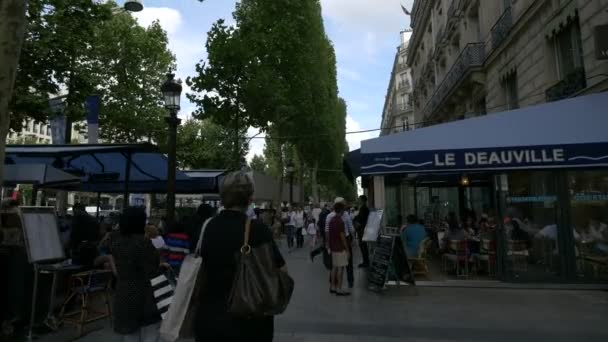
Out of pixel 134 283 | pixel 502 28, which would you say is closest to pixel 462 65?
pixel 502 28

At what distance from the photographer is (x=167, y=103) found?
9.10 m

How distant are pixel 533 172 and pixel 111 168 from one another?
11.4 metres

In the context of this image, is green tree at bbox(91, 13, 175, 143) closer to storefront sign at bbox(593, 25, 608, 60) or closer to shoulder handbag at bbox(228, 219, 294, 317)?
storefront sign at bbox(593, 25, 608, 60)

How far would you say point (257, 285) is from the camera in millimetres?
2355

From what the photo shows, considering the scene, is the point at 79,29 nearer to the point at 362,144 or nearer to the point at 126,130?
the point at 362,144

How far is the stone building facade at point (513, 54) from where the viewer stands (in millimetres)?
11242

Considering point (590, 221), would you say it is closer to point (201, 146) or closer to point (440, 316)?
point (440, 316)

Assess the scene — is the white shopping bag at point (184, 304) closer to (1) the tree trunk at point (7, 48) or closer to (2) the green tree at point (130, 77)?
(1) the tree trunk at point (7, 48)

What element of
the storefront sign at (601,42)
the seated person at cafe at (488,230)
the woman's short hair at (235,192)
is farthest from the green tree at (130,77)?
the woman's short hair at (235,192)

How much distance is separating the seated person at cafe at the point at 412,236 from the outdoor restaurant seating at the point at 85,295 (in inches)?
238

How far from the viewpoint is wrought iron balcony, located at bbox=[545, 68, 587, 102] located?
1157cm

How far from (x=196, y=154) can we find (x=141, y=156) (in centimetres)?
1944

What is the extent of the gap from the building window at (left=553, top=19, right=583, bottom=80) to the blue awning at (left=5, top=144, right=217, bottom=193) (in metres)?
11.2

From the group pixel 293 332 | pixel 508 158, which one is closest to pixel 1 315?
pixel 293 332
